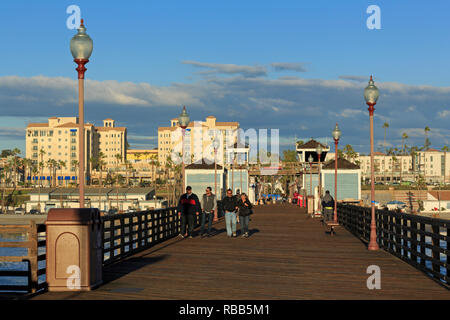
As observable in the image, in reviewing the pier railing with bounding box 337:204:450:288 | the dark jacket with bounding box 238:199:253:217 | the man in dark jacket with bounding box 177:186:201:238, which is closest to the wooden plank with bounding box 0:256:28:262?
the pier railing with bounding box 337:204:450:288

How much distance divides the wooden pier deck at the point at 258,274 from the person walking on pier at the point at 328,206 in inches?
422

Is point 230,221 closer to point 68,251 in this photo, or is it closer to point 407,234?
point 407,234

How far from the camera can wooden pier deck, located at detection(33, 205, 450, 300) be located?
973cm

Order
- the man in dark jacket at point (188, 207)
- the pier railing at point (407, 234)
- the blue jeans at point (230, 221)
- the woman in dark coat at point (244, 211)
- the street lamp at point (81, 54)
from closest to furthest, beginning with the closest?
the pier railing at point (407, 234)
the street lamp at point (81, 54)
the man in dark jacket at point (188, 207)
the blue jeans at point (230, 221)
the woman in dark coat at point (244, 211)

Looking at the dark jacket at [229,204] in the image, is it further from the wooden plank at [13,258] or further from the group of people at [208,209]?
the wooden plank at [13,258]

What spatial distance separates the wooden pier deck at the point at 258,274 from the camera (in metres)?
9.73

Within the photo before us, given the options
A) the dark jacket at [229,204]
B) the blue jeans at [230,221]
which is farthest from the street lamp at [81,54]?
the blue jeans at [230,221]

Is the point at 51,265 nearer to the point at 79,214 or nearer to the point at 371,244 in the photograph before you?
the point at 79,214

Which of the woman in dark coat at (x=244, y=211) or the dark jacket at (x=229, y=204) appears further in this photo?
the woman in dark coat at (x=244, y=211)

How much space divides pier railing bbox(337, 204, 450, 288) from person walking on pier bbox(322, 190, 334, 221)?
61 cm

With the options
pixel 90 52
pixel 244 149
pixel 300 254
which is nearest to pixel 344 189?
pixel 244 149

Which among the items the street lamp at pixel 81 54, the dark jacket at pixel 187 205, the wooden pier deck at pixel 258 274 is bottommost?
the wooden pier deck at pixel 258 274

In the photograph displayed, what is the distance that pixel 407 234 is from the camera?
69.4 feet

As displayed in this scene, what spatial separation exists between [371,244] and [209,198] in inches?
275
